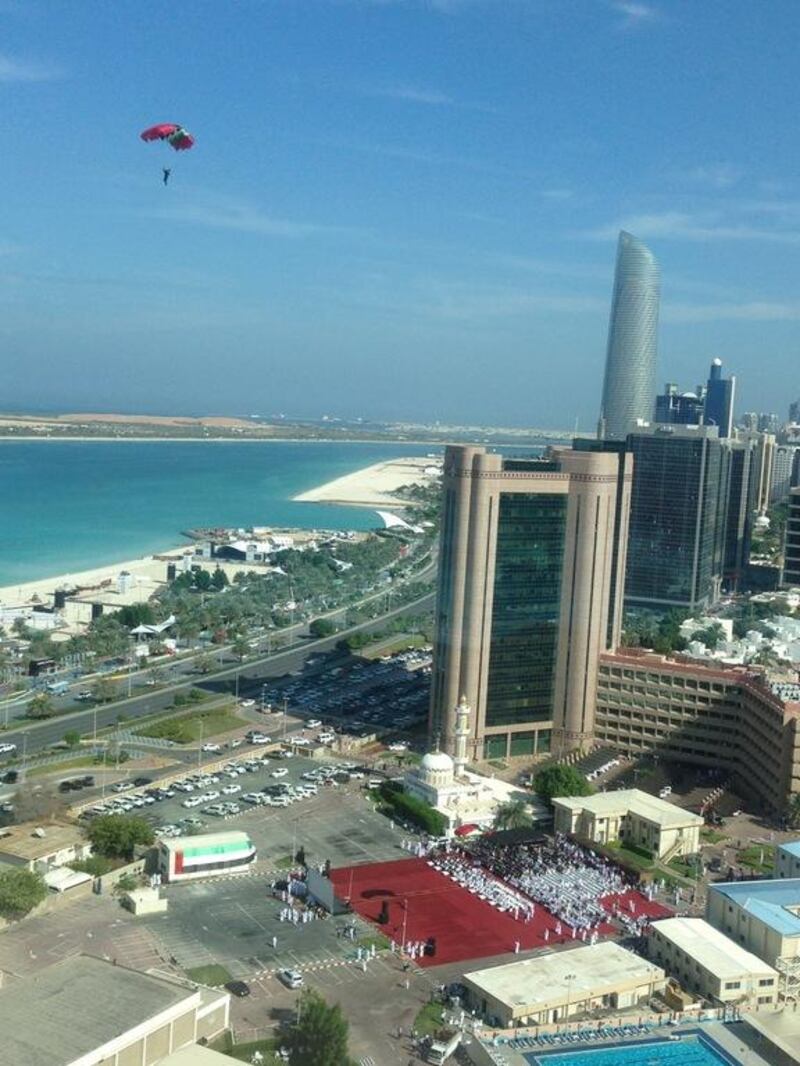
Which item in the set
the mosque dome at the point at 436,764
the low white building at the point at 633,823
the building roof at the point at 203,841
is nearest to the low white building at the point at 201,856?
the building roof at the point at 203,841

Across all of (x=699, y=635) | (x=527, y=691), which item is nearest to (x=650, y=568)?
(x=699, y=635)

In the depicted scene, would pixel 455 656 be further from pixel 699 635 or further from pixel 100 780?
pixel 699 635

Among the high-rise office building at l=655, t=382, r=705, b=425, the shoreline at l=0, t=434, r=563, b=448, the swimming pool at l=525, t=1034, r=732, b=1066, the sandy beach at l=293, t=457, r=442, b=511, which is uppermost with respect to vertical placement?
the high-rise office building at l=655, t=382, r=705, b=425

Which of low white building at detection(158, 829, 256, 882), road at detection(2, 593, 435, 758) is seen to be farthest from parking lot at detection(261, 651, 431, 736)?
low white building at detection(158, 829, 256, 882)

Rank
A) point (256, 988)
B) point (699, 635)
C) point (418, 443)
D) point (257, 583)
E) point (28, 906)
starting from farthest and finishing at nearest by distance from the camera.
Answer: point (418, 443) < point (257, 583) < point (699, 635) < point (28, 906) < point (256, 988)

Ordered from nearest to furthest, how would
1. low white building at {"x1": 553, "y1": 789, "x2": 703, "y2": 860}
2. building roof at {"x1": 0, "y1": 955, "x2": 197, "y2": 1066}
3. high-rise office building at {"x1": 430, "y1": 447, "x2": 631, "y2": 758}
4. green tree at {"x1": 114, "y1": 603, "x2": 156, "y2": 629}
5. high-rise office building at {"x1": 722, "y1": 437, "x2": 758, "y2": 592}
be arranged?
building roof at {"x1": 0, "y1": 955, "x2": 197, "y2": 1066} → low white building at {"x1": 553, "y1": 789, "x2": 703, "y2": 860} → high-rise office building at {"x1": 430, "y1": 447, "x2": 631, "y2": 758} → green tree at {"x1": 114, "y1": 603, "x2": 156, "y2": 629} → high-rise office building at {"x1": 722, "y1": 437, "x2": 758, "y2": 592}

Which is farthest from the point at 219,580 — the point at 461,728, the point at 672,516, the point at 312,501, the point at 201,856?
the point at 312,501

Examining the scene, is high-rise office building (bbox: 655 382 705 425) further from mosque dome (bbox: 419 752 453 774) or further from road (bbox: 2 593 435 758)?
mosque dome (bbox: 419 752 453 774)

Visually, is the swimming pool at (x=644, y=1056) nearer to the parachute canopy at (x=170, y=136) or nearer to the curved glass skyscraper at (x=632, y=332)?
the parachute canopy at (x=170, y=136)
